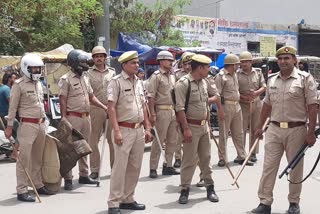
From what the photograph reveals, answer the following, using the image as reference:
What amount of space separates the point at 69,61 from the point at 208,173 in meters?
2.57

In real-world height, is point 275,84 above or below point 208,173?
above

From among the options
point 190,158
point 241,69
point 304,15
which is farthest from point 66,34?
point 304,15

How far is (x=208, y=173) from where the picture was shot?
287 inches

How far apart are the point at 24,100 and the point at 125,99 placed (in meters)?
1.56

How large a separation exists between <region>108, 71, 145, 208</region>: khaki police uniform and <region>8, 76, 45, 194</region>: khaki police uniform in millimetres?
1338

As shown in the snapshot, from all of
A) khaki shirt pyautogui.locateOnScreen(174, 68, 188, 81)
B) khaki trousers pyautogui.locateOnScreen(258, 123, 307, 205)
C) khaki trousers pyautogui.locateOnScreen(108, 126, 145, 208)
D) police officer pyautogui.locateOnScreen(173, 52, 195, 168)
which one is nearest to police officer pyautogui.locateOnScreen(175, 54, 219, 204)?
khaki trousers pyautogui.locateOnScreen(108, 126, 145, 208)

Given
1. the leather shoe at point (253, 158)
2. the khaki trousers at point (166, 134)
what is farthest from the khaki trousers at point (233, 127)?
the khaki trousers at point (166, 134)

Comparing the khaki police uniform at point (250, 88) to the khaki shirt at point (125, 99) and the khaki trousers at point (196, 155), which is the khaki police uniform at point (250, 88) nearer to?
the khaki trousers at point (196, 155)

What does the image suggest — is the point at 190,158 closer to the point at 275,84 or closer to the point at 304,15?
the point at 275,84

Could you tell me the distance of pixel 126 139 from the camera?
21.6 ft

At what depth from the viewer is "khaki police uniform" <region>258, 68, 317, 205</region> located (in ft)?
21.0

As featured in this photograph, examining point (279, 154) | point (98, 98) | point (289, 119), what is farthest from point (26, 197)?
point (289, 119)

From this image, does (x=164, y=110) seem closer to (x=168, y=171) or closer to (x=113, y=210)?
(x=168, y=171)

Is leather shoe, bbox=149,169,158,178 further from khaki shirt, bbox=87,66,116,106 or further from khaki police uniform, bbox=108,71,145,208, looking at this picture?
khaki police uniform, bbox=108,71,145,208
